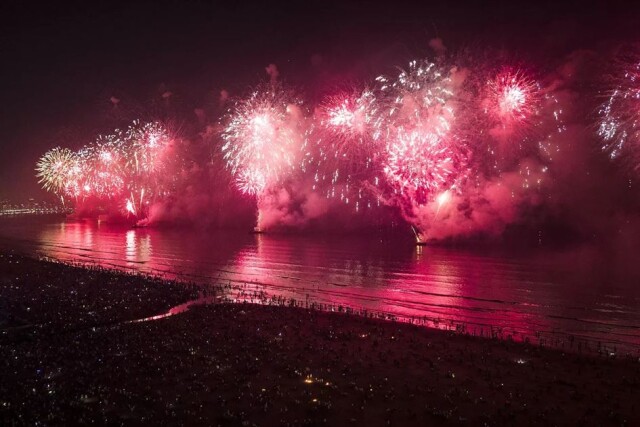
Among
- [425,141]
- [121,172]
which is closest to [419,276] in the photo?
[425,141]

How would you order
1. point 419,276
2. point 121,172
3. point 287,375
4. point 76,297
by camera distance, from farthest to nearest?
1. point 121,172
2. point 419,276
3. point 76,297
4. point 287,375

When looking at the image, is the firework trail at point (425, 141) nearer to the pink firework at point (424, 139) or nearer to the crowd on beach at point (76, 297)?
the pink firework at point (424, 139)

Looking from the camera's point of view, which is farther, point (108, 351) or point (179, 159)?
point (179, 159)

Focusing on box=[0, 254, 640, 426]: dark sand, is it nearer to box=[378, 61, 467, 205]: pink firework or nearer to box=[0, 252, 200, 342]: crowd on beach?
box=[0, 252, 200, 342]: crowd on beach

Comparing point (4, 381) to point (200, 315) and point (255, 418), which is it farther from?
point (200, 315)

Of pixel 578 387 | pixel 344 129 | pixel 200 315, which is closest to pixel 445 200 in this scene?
pixel 344 129

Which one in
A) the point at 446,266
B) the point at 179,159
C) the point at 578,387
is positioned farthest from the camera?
the point at 179,159

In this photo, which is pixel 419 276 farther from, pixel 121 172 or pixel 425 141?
pixel 121 172
